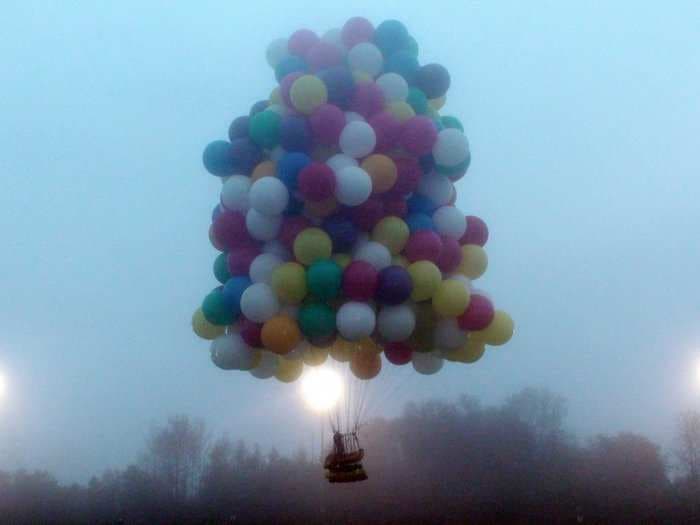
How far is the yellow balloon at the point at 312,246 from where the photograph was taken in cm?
609

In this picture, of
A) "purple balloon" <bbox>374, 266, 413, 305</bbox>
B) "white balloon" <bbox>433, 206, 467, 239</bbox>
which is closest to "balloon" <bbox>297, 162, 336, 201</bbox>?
"purple balloon" <bbox>374, 266, 413, 305</bbox>

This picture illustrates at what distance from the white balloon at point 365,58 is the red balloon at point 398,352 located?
8.48ft

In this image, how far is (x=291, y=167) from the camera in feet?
19.9

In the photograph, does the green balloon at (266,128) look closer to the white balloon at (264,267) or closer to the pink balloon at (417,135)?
the white balloon at (264,267)

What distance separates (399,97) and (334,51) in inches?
29.3

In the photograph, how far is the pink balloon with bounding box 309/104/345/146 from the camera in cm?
620

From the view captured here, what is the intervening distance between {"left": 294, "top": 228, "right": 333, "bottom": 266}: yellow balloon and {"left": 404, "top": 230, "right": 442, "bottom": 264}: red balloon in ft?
2.39

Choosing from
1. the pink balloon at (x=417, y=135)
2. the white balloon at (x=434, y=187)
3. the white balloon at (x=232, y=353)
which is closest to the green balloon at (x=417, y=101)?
the pink balloon at (x=417, y=135)

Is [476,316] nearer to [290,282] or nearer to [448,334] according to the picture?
[448,334]

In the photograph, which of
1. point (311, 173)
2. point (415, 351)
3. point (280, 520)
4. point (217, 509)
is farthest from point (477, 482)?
point (311, 173)

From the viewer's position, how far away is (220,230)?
21.6 ft

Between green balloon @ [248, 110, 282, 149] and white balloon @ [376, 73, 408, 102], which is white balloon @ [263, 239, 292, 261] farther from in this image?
white balloon @ [376, 73, 408, 102]

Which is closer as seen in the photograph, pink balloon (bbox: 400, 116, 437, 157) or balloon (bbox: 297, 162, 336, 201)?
balloon (bbox: 297, 162, 336, 201)

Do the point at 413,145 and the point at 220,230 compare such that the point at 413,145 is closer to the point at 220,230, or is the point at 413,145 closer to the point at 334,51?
the point at 334,51
